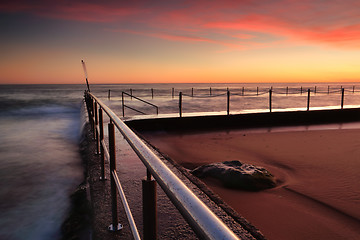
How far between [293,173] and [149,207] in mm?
4382

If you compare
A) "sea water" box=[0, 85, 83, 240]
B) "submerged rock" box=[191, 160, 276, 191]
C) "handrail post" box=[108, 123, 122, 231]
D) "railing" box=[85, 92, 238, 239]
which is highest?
"railing" box=[85, 92, 238, 239]

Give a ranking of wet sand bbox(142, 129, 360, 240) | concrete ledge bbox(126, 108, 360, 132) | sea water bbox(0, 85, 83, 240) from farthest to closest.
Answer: concrete ledge bbox(126, 108, 360, 132) < sea water bbox(0, 85, 83, 240) < wet sand bbox(142, 129, 360, 240)

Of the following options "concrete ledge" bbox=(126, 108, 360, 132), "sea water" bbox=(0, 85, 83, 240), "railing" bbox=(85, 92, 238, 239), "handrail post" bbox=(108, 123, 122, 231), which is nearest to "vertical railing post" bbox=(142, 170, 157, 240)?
"railing" bbox=(85, 92, 238, 239)

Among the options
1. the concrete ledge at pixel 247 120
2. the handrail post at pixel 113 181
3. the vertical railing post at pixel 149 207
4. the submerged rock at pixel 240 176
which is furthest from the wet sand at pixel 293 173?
the vertical railing post at pixel 149 207

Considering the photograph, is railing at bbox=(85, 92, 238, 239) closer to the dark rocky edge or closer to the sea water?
the dark rocky edge

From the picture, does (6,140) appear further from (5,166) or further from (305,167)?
(305,167)

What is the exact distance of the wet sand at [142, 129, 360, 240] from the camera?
2977 mm

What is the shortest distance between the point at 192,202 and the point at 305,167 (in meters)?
5.01

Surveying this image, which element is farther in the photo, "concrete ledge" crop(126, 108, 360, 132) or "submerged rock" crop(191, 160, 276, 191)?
"concrete ledge" crop(126, 108, 360, 132)

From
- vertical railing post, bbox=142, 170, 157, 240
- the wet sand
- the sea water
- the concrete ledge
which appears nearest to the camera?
vertical railing post, bbox=142, 170, 157, 240

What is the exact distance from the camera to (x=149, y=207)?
863 millimetres

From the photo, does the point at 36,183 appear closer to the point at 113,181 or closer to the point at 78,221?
the point at 78,221

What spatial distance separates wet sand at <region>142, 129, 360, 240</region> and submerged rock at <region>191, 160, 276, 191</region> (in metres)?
0.12

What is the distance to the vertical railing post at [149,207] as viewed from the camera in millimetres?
850
